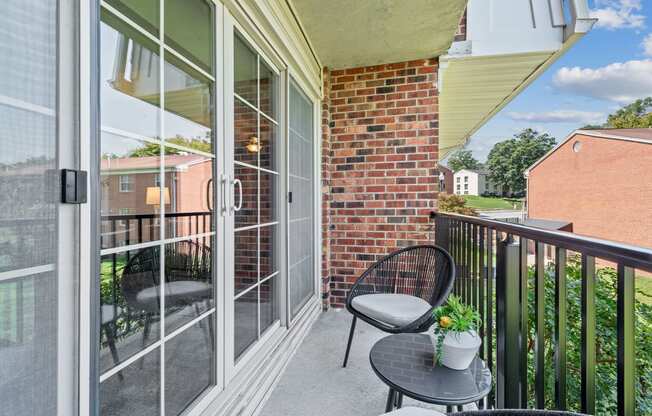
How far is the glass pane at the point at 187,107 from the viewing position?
1.22 meters

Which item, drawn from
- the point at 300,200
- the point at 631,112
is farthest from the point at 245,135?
the point at 631,112

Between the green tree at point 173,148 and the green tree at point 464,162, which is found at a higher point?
the green tree at point 464,162

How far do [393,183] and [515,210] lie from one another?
1919 cm

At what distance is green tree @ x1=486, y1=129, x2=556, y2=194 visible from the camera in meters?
24.5

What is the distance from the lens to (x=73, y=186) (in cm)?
76

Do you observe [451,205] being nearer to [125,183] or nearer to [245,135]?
[245,135]

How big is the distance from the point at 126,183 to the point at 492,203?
25.8 meters

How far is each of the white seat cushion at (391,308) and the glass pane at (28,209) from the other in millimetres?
1506

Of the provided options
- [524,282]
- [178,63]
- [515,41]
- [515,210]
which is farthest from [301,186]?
[515,210]

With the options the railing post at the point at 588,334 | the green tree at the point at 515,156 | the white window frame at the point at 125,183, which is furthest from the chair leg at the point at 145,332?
the green tree at the point at 515,156

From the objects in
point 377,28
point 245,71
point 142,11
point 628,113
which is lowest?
point 142,11

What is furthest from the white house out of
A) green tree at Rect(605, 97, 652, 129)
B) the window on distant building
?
the window on distant building

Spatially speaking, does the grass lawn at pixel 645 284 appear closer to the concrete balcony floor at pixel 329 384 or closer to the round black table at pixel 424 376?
the round black table at pixel 424 376

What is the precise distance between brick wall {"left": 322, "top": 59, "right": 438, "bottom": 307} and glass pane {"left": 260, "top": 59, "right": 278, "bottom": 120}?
3.30 ft
